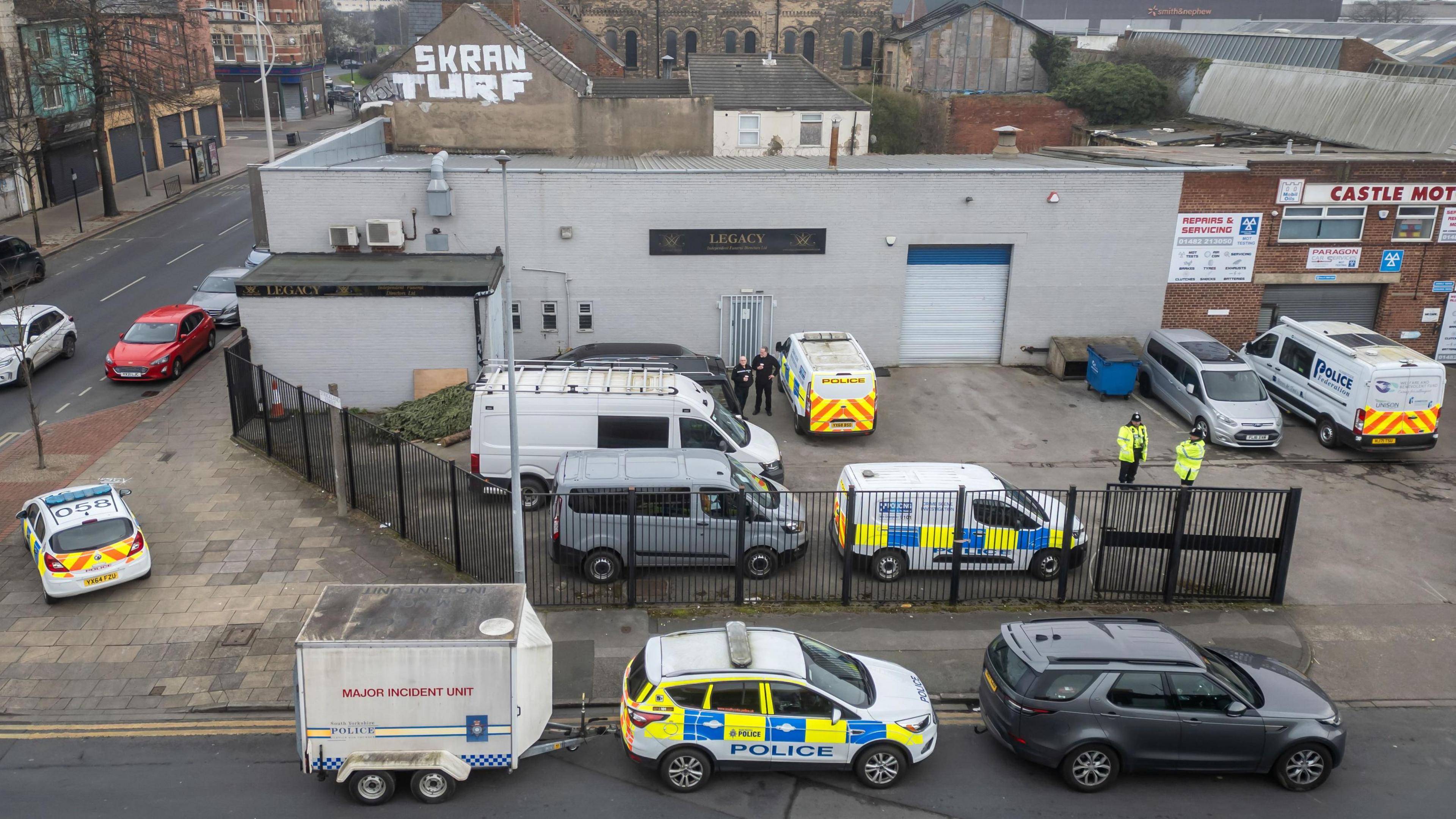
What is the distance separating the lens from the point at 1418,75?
3269cm

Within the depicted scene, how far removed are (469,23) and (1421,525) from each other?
1052 inches

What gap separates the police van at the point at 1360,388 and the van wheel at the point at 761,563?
42.5ft

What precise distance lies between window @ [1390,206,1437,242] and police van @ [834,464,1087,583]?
16.3 m

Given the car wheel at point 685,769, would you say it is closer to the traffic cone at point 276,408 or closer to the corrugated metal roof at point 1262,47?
the traffic cone at point 276,408

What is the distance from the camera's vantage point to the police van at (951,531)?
15328mm

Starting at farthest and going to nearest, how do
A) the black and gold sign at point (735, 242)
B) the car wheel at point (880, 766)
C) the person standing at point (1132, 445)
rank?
the black and gold sign at point (735, 242)
the person standing at point (1132, 445)
the car wheel at point (880, 766)

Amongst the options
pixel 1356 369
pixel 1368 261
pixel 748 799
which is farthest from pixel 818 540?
pixel 1368 261

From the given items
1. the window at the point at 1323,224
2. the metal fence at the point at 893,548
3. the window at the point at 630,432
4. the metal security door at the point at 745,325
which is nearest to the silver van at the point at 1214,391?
the window at the point at 1323,224

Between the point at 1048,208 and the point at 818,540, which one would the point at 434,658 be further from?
the point at 1048,208

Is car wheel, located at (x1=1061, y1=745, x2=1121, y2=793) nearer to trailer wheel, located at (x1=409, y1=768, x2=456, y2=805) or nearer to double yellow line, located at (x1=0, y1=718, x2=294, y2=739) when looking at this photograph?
trailer wheel, located at (x1=409, y1=768, x2=456, y2=805)

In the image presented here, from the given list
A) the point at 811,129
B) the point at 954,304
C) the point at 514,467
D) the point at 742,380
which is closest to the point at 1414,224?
the point at 954,304

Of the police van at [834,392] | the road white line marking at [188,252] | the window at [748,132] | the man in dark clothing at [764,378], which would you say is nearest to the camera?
the police van at [834,392]

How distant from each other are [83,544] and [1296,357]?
23362 millimetres

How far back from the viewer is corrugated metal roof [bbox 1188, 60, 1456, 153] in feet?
94.3
